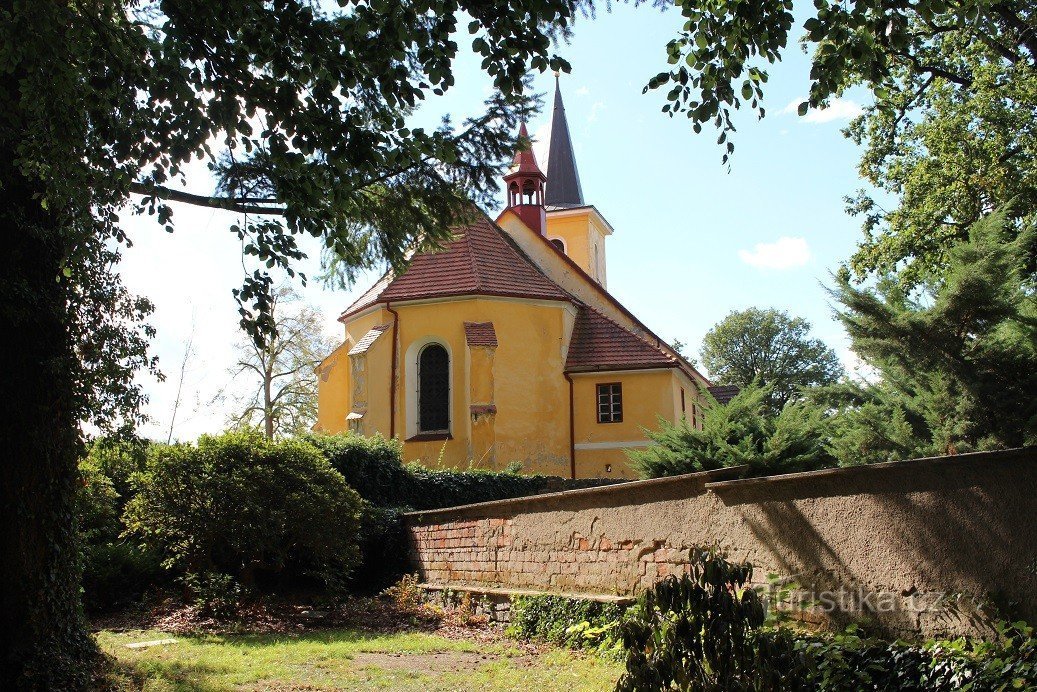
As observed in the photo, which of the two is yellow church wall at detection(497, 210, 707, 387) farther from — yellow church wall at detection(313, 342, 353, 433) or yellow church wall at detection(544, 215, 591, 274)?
yellow church wall at detection(544, 215, 591, 274)

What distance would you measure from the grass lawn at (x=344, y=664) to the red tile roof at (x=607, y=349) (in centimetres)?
1679

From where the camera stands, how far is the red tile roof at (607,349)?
2636 cm

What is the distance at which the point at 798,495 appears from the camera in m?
7.18

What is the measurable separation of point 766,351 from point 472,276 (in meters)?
40.2

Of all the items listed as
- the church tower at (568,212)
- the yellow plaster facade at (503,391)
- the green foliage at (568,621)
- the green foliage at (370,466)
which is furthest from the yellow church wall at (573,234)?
the green foliage at (568,621)

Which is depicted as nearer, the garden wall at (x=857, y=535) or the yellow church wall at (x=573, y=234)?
the garden wall at (x=857, y=535)

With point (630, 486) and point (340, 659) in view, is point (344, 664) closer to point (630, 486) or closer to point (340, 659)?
point (340, 659)

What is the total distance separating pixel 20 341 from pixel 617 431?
20.2 meters

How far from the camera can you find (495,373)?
2517 cm

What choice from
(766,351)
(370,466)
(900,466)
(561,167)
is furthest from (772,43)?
(766,351)

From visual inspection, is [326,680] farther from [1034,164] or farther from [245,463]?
[1034,164]

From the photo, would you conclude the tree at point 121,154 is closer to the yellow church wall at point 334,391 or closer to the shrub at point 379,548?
the shrub at point 379,548

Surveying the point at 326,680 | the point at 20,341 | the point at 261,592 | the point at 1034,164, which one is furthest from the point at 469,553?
the point at 1034,164

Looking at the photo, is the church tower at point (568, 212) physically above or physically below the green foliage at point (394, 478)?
above
